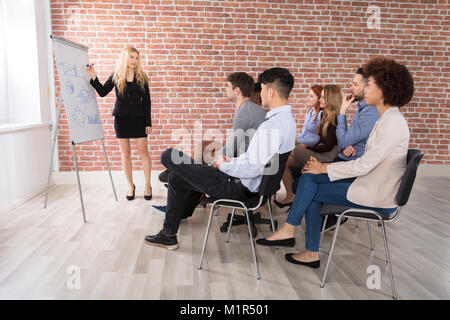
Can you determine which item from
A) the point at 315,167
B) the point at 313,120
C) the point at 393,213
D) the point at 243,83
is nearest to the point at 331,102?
the point at 313,120

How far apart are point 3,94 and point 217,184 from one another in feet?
10.4

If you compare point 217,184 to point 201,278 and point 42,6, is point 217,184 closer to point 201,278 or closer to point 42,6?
point 201,278

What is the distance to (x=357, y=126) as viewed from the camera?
2.79 m

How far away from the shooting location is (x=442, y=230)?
310cm

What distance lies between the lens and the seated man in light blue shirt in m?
2.75

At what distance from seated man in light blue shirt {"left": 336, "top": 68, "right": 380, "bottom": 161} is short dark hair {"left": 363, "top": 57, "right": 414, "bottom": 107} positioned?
74cm

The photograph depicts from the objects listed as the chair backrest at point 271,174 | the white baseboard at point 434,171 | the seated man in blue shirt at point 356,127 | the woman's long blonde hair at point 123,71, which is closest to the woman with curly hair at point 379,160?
the chair backrest at point 271,174

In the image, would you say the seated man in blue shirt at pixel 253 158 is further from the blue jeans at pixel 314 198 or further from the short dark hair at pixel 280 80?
the blue jeans at pixel 314 198

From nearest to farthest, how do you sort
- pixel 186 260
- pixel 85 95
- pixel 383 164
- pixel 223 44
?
pixel 383 164 → pixel 186 260 → pixel 85 95 → pixel 223 44

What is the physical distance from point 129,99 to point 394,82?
8.93 ft

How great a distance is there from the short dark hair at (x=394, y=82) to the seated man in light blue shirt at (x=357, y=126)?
0.74m

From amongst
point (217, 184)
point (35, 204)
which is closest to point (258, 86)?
point (217, 184)

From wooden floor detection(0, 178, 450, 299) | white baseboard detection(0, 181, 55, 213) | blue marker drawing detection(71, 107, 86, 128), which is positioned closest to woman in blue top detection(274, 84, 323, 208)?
wooden floor detection(0, 178, 450, 299)

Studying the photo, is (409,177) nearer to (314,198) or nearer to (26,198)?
(314,198)
